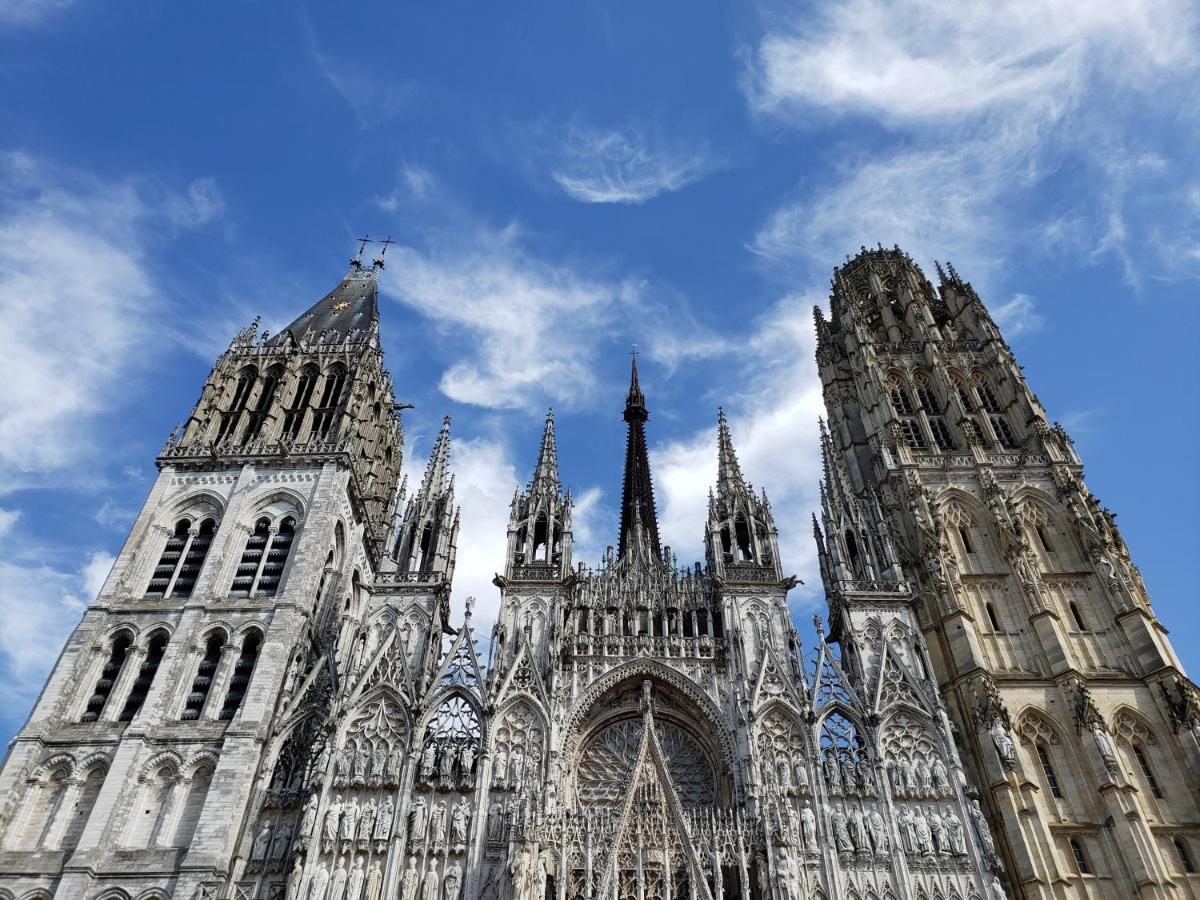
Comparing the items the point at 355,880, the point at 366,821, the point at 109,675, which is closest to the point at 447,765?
the point at 366,821

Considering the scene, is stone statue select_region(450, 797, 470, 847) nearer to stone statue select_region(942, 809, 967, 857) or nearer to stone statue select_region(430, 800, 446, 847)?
stone statue select_region(430, 800, 446, 847)

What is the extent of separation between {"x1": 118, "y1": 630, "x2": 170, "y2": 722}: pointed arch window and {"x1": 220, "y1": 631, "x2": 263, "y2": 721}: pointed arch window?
2312 mm

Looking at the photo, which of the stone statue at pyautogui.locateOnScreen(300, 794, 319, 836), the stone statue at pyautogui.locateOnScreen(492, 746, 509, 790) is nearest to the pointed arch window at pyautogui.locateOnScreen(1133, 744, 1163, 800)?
the stone statue at pyautogui.locateOnScreen(492, 746, 509, 790)

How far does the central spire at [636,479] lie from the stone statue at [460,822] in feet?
48.9

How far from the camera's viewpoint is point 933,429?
37.0 m

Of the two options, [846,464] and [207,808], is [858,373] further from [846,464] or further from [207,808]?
[207,808]

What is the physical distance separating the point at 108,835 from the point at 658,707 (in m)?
15.8

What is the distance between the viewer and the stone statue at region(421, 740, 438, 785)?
24.8m

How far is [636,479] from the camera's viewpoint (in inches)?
1864

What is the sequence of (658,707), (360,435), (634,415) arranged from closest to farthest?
(658,707)
(360,435)
(634,415)

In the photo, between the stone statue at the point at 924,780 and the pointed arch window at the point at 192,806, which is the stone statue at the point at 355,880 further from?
the stone statue at the point at 924,780

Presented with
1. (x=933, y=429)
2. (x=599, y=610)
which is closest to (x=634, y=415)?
(x=933, y=429)

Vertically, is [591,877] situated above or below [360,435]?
below

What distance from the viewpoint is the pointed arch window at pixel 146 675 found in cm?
2656
